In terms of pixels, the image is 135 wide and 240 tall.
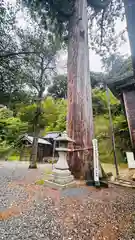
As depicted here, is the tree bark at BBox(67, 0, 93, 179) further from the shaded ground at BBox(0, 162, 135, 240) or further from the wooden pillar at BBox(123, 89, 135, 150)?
the wooden pillar at BBox(123, 89, 135, 150)

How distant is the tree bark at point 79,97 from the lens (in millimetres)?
4086

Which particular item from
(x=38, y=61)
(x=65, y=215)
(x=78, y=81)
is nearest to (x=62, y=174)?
(x=65, y=215)

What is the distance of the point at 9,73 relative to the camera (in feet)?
20.3

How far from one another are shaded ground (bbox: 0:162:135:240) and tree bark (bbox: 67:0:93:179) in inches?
39.4

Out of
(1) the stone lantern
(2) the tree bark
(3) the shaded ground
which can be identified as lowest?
(3) the shaded ground

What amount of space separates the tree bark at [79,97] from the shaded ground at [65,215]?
1.00 m

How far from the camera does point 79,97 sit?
14.8 feet

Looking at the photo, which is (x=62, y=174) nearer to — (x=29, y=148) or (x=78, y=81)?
(x=78, y=81)

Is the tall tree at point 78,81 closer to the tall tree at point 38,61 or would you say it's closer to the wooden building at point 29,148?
the tall tree at point 38,61

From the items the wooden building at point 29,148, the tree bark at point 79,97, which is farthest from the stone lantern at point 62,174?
the wooden building at point 29,148

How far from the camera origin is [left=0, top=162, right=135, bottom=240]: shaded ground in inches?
64.2

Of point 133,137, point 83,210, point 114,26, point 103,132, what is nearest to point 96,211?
point 83,210

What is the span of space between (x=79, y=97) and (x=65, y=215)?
10.7 ft

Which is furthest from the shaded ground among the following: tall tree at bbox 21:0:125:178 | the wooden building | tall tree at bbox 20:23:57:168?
the wooden building
